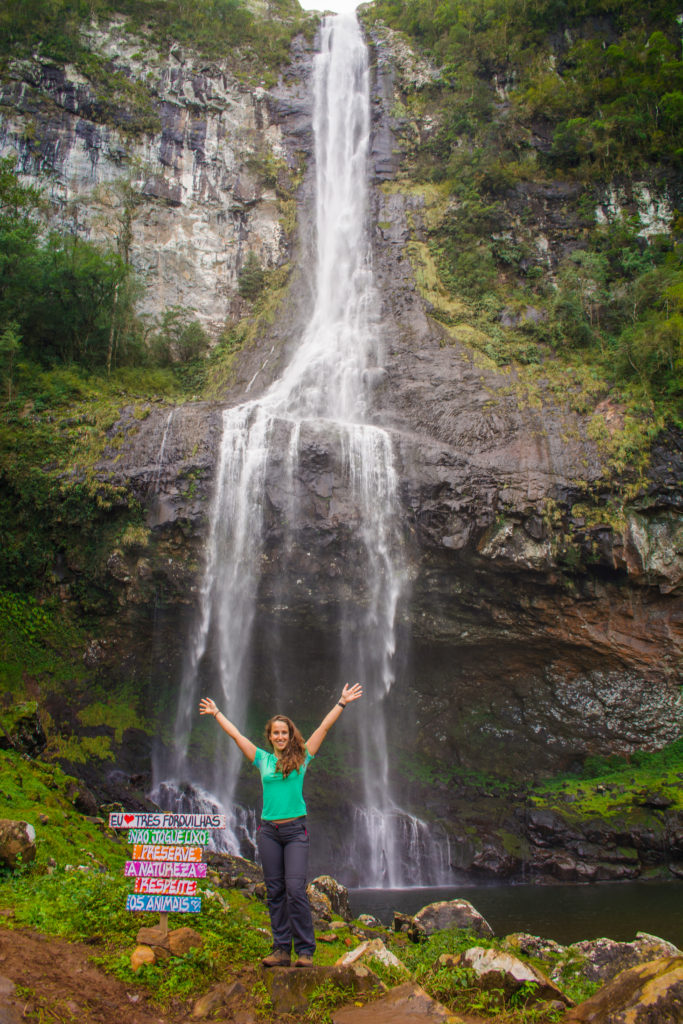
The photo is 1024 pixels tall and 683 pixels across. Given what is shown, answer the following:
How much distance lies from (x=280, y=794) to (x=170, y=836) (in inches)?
44.5

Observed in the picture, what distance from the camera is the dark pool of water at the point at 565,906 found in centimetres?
808

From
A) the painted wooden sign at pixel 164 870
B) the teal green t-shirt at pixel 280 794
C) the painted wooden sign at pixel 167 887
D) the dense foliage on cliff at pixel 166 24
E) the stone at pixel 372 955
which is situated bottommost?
the stone at pixel 372 955

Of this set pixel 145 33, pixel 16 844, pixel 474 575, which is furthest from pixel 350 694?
pixel 145 33

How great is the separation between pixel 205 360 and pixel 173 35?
16.1 meters

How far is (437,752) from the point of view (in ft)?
52.1

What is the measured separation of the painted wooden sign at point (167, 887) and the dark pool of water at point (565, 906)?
18.4ft

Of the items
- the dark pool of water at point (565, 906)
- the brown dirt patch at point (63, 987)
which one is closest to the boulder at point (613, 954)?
the dark pool of water at point (565, 906)

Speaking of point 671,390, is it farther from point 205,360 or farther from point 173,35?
point 173,35

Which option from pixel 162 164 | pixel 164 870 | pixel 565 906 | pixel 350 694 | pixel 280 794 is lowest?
pixel 565 906

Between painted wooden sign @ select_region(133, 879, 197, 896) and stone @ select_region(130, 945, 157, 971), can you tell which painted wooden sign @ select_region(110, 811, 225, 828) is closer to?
painted wooden sign @ select_region(133, 879, 197, 896)

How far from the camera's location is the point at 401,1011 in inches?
139

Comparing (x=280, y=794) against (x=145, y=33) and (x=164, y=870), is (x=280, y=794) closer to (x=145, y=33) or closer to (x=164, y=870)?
(x=164, y=870)

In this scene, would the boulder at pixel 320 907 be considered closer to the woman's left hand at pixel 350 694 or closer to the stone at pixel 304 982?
the stone at pixel 304 982

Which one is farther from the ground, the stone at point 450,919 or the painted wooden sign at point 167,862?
the painted wooden sign at point 167,862
